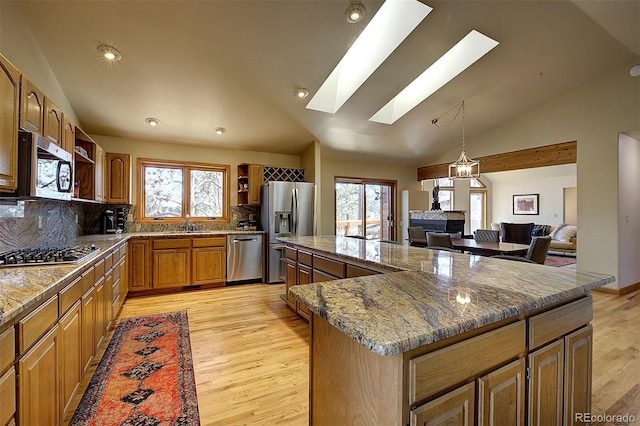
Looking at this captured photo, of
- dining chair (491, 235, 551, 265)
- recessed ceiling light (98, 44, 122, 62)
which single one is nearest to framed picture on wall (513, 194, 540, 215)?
dining chair (491, 235, 551, 265)

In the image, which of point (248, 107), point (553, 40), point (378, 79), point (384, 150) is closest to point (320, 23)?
point (378, 79)

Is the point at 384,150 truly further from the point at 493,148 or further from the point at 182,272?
the point at 182,272

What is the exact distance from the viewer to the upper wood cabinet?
180cm

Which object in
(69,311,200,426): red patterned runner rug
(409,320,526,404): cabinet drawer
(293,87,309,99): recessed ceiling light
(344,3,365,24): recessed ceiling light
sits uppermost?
(344,3,365,24): recessed ceiling light

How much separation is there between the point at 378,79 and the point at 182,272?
12.9 ft

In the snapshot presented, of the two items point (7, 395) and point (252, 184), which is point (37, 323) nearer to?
point (7, 395)

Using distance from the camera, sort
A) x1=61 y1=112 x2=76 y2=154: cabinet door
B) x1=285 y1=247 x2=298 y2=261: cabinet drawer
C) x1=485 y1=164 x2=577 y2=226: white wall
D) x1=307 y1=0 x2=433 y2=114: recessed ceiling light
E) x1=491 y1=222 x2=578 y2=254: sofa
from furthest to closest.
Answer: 1. x1=485 y1=164 x2=577 y2=226: white wall
2. x1=491 y1=222 x2=578 y2=254: sofa
3. x1=285 y1=247 x2=298 y2=261: cabinet drawer
4. x1=307 y1=0 x2=433 y2=114: recessed ceiling light
5. x1=61 y1=112 x2=76 y2=154: cabinet door

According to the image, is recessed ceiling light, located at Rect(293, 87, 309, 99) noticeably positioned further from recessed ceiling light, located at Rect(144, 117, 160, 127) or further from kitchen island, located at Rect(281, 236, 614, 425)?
kitchen island, located at Rect(281, 236, 614, 425)

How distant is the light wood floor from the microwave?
1.38 m

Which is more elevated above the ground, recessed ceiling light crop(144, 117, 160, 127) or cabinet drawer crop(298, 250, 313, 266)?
recessed ceiling light crop(144, 117, 160, 127)

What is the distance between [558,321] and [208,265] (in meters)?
4.35

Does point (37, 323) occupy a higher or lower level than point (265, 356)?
higher

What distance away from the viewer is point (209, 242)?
4.61 m

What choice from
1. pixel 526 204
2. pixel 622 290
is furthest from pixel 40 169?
pixel 526 204
